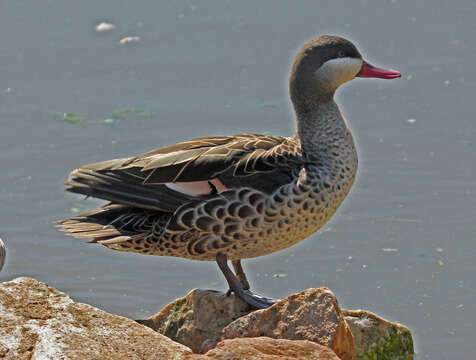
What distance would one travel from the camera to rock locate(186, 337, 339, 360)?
5.13m

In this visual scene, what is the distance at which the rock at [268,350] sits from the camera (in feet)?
16.8

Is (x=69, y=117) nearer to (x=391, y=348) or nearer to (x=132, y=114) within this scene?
(x=132, y=114)

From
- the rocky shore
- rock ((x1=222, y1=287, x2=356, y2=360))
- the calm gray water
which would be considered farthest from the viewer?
the calm gray water

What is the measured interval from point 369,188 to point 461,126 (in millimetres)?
1548

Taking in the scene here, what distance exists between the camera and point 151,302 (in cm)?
825

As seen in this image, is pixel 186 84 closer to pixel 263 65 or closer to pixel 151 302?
pixel 263 65

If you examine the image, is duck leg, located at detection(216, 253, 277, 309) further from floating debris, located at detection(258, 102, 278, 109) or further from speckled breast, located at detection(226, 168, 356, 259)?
floating debris, located at detection(258, 102, 278, 109)

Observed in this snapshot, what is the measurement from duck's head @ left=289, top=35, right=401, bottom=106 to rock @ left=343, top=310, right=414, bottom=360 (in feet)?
5.34

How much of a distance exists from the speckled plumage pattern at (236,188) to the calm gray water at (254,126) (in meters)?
1.39

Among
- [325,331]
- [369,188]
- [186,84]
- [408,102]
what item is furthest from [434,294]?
[186,84]

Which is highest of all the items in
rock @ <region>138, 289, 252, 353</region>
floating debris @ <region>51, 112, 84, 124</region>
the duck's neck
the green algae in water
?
the duck's neck

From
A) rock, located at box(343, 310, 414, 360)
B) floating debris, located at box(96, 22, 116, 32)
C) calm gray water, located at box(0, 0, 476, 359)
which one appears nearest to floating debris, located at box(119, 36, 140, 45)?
calm gray water, located at box(0, 0, 476, 359)

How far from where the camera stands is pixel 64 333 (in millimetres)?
5453

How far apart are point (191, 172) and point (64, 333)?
5.67ft
